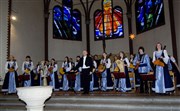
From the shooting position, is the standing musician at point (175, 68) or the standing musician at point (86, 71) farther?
the standing musician at point (175, 68)

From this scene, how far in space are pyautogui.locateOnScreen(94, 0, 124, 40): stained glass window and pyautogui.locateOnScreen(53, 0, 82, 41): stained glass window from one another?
4.61 ft

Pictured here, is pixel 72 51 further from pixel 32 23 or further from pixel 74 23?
pixel 32 23

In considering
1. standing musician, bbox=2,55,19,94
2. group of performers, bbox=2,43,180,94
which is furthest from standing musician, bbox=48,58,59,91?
standing musician, bbox=2,55,19,94

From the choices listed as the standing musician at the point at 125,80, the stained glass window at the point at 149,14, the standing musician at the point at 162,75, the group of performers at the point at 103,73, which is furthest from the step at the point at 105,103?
the stained glass window at the point at 149,14

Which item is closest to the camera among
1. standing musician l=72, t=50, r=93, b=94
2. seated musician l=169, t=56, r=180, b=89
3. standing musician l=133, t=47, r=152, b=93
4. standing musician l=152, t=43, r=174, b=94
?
standing musician l=152, t=43, r=174, b=94

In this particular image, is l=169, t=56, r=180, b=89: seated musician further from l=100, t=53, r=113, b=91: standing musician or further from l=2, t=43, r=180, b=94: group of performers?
l=100, t=53, r=113, b=91: standing musician

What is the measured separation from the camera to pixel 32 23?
13164mm

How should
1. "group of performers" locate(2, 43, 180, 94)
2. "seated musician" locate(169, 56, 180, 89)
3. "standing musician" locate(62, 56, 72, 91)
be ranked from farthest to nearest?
"standing musician" locate(62, 56, 72, 91) < "seated musician" locate(169, 56, 180, 89) < "group of performers" locate(2, 43, 180, 94)

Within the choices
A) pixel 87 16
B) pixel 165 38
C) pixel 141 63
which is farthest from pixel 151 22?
pixel 141 63

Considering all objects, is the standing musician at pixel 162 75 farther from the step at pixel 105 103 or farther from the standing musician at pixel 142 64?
the step at pixel 105 103

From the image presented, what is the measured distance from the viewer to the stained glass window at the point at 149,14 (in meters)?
12.2

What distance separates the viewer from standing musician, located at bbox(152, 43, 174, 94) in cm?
633

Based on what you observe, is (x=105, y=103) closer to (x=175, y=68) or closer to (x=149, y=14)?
(x=175, y=68)

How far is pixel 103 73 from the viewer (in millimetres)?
9094
